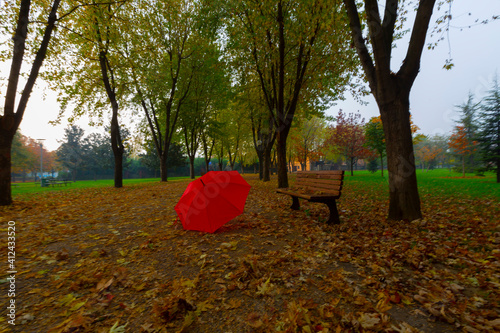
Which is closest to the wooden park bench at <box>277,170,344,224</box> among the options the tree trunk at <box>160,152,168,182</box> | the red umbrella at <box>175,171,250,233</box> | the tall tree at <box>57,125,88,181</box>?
the red umbrella at <box>175,171,250,233</box>

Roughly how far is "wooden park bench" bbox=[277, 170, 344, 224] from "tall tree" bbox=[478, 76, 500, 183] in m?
15.5

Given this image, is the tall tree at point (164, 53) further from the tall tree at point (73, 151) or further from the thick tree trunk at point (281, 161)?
the tall tree at point (73, 151)

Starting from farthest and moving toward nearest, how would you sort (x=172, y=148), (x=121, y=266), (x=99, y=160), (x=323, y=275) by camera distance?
(x=99, y=160) → (x=172, y=148) → (x=121, y=266) → (x=323, y=275)

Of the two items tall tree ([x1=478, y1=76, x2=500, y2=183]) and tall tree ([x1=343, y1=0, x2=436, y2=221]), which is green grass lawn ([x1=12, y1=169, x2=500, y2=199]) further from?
tall tree ([x1=343, y1=0, x2=436, y2=221])

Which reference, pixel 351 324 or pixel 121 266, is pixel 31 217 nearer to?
pixel 121 266

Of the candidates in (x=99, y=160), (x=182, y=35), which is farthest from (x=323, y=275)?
(x=99, y=160)

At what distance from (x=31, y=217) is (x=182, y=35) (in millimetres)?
15870

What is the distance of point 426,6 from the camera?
168 inches

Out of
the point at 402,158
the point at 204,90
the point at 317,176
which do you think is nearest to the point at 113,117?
the point at 204,90

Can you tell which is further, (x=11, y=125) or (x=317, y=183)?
(x=11, y=125)

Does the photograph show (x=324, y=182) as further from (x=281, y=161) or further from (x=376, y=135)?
(x=376, y=135)

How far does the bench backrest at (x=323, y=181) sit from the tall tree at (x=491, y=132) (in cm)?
1546

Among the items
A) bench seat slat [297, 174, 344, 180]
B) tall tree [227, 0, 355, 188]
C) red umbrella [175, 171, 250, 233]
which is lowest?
red umbrella [175, 171, 250, 233]

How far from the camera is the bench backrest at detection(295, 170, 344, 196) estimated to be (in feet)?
14.9
